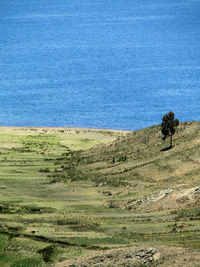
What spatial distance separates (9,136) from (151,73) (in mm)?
86227

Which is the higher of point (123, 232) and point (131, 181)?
point (131, 181)

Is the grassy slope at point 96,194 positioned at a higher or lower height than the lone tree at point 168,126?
lower

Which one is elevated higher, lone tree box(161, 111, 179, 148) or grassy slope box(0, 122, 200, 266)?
lone tree box(161, 111, 179, 148)

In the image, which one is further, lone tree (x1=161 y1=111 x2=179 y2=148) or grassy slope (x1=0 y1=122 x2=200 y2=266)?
lone tree (x1=161 y1=111 x2=179 y2=148)

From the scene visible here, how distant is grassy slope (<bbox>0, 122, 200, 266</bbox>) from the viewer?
48.6m

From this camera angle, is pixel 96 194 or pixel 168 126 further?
pixel 168 126

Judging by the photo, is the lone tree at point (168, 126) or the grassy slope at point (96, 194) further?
the lone tree at point (168, 126)

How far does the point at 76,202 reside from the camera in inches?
2514

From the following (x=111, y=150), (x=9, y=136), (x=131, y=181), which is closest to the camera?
(x=131, y=181)

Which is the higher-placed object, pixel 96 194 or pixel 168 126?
pixel 168 126

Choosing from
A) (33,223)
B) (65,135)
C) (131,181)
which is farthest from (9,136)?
(33,223)

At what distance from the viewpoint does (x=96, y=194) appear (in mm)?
67062

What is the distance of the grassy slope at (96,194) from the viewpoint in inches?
1912

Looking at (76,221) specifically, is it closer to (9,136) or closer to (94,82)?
(9,136)
